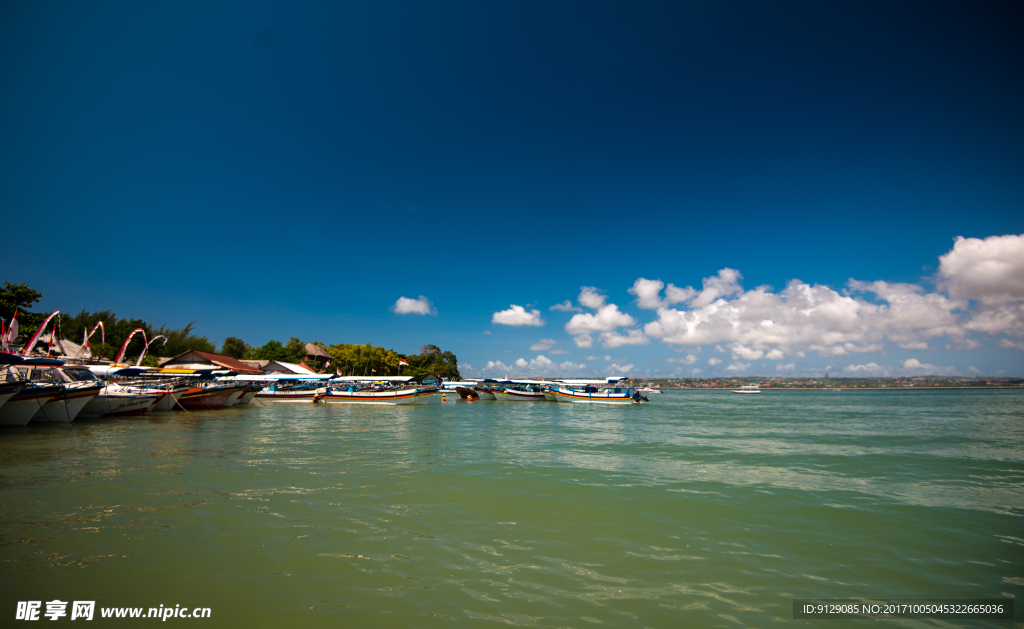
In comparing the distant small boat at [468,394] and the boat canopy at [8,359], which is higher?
the boat canopy at [8,359]

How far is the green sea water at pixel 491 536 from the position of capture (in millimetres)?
5246

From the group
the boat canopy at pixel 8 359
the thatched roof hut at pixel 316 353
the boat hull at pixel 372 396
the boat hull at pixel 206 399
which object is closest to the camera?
the boat canopy at pixel 8 359

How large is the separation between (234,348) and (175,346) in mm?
21507

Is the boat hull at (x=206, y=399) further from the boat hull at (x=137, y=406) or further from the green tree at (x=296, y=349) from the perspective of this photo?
the green tree at (x=296, y=349)

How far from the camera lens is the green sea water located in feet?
17.2

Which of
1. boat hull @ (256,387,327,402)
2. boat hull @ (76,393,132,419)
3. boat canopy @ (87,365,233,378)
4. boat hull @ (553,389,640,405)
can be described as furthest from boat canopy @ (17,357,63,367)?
boat hull @ (553,389,640,405)

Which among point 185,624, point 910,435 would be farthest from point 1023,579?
point 910,435

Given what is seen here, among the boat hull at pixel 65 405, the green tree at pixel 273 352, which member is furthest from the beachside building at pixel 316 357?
the boat hull at pixel 65 405

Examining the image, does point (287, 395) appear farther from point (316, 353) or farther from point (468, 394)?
point (316, 353)

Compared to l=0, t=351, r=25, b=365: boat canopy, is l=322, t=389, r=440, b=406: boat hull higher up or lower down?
lower down

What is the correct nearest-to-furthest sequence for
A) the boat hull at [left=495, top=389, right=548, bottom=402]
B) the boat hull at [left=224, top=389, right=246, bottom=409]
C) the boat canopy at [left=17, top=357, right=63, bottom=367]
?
the boat canopy at [left=17, top=357, right=63, bottom=367]
the boat hull at [left=224, top=389, right=246, bottom=409]
the boat hull at [left=495, top=389, right=548, bottom=402]

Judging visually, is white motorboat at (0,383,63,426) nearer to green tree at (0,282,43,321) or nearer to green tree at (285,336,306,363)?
green tree at (0,282,43,321)

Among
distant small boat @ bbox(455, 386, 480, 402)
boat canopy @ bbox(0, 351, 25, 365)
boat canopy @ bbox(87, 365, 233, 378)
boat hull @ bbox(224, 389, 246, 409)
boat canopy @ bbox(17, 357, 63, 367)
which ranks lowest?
distant small boat @ bbox(455, 386, 480, 402)

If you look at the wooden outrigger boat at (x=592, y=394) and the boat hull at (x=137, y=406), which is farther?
the wooden outrigger boat at (x=592, y=394)
